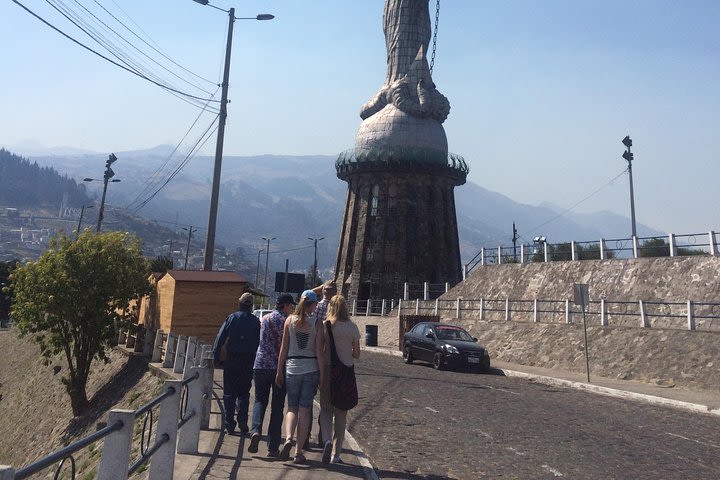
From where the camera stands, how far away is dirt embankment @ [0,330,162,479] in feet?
64.3

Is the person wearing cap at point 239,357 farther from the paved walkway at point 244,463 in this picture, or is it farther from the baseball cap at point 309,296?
the baseball cap at point 309,296

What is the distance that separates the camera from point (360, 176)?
56.4 metres

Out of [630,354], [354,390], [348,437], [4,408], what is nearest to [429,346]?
[630,354]

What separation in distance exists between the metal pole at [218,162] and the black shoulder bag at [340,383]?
43.5ft

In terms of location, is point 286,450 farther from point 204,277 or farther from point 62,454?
point 204,277

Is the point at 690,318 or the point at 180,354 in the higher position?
the point at 690,318

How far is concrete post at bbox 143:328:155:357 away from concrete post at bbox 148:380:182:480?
18143mm

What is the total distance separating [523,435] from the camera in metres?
9.21

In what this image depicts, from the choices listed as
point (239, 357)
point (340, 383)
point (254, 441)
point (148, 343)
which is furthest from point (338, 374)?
point (148, 343)

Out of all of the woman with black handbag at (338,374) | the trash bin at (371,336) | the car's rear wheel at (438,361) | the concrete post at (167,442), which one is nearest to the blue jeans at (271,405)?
the woman with black handbag at (338,374)

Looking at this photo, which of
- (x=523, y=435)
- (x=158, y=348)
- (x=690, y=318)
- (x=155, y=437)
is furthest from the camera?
(x=158, y=348)

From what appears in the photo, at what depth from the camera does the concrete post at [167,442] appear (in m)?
5.47

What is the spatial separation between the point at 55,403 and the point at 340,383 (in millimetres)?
22228

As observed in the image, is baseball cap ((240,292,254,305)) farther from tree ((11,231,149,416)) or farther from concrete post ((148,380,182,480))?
tree ((11,231,149,416))
